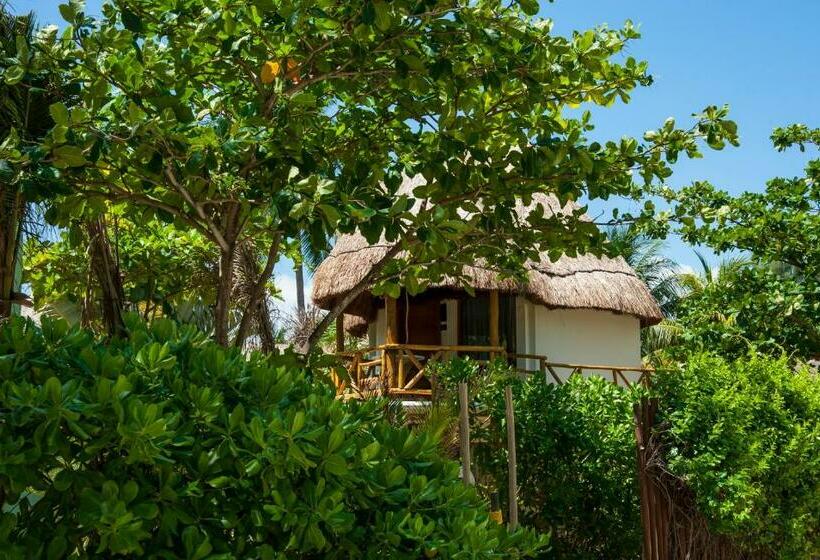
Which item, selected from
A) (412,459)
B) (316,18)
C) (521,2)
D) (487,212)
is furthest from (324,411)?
(487,212)

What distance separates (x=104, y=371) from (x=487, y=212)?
3.56 m

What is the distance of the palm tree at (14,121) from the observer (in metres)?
5.01

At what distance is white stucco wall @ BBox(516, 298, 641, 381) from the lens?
14.7 m

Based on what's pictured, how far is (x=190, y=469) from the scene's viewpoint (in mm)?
2506

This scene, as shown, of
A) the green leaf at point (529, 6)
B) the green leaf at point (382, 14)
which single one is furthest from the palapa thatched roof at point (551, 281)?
the green leaf at point (382, 14)

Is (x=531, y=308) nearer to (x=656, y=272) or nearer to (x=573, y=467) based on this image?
(x=573, y=467)

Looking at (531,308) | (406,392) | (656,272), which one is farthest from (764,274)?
(656,272)

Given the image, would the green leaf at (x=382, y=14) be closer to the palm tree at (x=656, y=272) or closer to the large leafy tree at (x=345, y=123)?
the large leafy tree at (x=345, y=123)

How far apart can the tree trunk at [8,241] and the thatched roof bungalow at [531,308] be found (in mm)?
8318

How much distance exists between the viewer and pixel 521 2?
4762 millimetres

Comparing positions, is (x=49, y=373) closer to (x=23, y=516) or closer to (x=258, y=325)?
(x=23, y=516)

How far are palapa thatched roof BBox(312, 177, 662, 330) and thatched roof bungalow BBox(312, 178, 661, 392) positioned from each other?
16mm

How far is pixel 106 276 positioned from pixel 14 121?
3.20ft

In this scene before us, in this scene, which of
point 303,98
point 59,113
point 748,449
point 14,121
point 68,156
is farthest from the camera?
point 748,449
